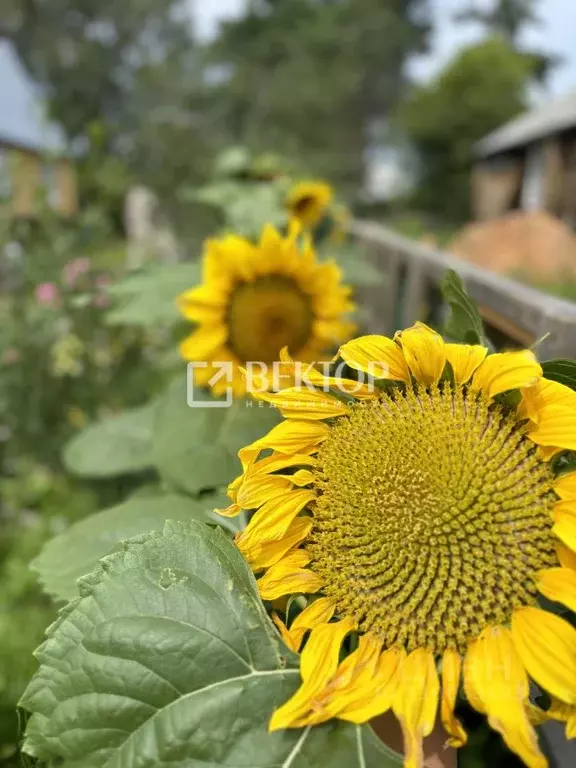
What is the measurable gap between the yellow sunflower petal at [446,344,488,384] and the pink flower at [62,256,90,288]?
5.36 ft

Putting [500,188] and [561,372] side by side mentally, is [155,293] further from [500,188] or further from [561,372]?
[500,188]

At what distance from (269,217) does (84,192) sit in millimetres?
1191

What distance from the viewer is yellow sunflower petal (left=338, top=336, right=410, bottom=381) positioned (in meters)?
0.43

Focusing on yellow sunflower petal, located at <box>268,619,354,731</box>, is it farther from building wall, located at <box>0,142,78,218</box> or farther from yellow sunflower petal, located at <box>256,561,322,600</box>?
building wall, located at <box>0,142,78,218</box>

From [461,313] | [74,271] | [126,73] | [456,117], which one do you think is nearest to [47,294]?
[74,271]

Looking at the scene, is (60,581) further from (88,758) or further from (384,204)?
(384,204)

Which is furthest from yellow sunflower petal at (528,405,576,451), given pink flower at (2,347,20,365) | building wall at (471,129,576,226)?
building wall at (471,129,576,226)

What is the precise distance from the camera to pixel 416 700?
0.35 metres

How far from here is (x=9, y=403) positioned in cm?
198

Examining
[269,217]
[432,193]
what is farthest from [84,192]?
[432,193]

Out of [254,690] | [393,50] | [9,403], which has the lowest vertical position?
[9,403]

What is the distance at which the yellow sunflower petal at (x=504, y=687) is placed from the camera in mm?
323

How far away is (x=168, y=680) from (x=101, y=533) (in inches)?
10.0

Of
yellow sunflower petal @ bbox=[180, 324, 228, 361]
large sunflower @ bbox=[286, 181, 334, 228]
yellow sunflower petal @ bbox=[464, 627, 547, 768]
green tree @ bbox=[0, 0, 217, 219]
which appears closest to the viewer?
yellow sunflower petal @ bbox=[464, 627, 547, 768]
